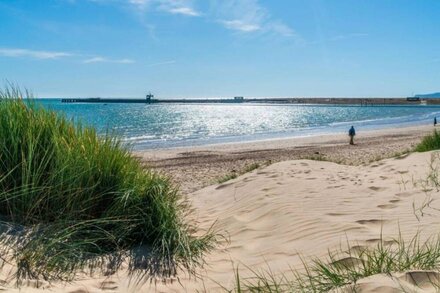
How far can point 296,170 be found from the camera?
309 inches

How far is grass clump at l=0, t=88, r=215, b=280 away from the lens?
3523 mm

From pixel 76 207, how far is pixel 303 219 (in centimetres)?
269

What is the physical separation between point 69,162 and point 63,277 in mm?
1346

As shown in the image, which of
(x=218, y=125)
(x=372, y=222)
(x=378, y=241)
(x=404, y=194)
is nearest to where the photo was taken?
(x=378, y=241)

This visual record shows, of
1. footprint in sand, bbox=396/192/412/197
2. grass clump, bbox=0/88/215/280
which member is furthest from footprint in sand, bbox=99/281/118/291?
footprint in sand, bbox=396/192/412/197

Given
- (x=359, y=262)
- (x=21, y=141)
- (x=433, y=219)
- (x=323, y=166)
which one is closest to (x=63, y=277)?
(x=21, y=141)

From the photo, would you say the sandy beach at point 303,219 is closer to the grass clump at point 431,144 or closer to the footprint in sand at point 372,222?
the footprint in sand at point 372,222

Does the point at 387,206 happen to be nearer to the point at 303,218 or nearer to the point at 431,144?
the point at 303,218

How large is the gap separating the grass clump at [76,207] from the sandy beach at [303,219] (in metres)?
0.32

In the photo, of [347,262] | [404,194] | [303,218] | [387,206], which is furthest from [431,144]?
[347,262]

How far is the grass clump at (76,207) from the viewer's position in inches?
139

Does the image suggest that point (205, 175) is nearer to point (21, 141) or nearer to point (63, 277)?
point (21, 141)

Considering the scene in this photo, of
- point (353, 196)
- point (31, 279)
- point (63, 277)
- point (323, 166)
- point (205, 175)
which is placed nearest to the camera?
point (31, 279)

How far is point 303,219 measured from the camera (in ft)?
15.8
